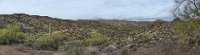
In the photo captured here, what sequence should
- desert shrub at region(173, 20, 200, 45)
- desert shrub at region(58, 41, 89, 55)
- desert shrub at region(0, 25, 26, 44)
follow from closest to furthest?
desert shrub at region(58, 41, 89, 55) → desert shrub at region(173, 20, 200, 45) → desert shrub at region(0, 25, 26, 44)

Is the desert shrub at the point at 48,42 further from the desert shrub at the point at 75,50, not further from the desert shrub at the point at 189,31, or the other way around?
the desert shrub at the point at 189,31

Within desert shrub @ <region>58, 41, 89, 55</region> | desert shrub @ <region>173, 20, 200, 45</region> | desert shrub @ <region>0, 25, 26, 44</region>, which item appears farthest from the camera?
desert shrub @ <region>0, 25, 26, 44</region>

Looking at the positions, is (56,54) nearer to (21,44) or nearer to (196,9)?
(21,44)

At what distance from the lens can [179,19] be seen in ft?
97.9

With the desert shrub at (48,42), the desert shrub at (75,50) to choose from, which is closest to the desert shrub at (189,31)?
the desert shrub at (75,50)

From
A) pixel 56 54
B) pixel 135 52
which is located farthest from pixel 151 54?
pixel 56 54

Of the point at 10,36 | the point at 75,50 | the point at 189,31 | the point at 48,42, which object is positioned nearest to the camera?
the point at 75,50

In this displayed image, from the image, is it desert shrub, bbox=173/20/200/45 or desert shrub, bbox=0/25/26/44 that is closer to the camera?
desert shrub, bbox=173/20/200/45

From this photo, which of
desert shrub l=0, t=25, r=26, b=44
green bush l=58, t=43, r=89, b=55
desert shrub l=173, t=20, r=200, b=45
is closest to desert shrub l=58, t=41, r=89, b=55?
green bush l=58, t=43, r=89, b=55

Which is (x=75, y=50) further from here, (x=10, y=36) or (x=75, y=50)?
(x=10, y=36)

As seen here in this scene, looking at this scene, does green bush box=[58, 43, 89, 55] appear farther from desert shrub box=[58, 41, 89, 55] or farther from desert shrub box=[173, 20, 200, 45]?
desert shrub box=[173, 20, 200, 45]

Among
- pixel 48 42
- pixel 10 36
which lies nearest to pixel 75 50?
pixel 48 42

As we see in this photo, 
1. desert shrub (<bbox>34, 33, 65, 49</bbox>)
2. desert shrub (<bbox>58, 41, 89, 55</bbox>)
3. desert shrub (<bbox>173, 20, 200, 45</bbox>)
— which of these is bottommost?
desert shrub (<bbox>34, 33, 65, 49</bbox>)

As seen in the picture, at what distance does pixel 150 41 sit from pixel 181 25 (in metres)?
4.45
